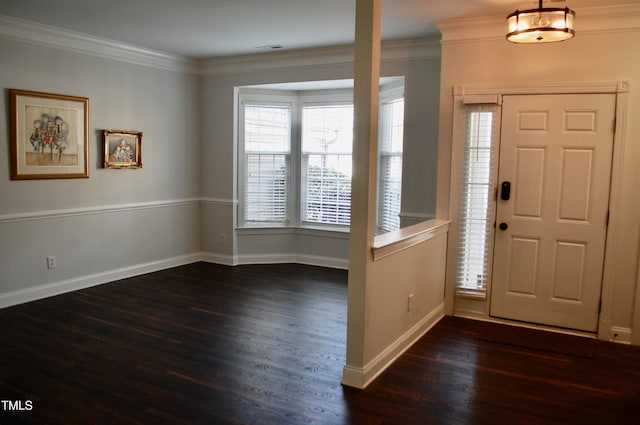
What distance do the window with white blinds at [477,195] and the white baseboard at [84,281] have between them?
3.63 m

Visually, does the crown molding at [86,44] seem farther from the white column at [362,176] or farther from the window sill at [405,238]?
the window sill at [405,238]

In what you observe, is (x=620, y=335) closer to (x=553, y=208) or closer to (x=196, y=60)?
(x=553, y=208)

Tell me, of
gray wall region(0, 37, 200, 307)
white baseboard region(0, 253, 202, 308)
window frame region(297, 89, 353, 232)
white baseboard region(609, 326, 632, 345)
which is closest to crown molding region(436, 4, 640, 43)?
window frame region(297, 89, 353, 232)

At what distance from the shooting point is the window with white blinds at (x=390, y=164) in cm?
566

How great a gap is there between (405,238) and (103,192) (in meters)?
3.53

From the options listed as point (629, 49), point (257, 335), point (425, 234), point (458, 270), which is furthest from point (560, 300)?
point (257, 335)

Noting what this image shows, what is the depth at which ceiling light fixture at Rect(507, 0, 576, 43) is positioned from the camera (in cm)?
310

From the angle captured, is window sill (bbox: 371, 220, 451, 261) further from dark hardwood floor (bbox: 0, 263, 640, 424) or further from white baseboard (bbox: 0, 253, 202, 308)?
white baseboard (bbox: 0, 253, 202, 308)

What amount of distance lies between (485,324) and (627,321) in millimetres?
1073

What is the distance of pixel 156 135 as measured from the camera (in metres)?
6.00

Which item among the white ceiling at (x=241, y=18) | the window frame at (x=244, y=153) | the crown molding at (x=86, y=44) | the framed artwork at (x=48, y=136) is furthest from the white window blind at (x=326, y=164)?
the framed artwork at (x=48, y=136)

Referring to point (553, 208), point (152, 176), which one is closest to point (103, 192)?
point (152, 176)

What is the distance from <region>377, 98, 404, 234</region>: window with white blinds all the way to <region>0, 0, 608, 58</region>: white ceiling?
0.94m

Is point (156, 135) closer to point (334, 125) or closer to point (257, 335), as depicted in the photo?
point (334, 125)
